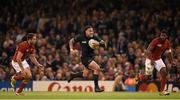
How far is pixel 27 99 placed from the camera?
20.3m

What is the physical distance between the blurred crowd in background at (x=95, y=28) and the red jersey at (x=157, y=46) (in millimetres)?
5422

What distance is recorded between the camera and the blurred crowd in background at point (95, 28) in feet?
98.5

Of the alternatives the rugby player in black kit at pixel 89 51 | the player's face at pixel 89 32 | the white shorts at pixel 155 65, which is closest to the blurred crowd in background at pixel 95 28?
the white shorts at pixel 155 65

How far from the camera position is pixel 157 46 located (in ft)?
75.7

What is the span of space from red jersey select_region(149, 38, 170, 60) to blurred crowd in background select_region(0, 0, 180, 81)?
5.42m

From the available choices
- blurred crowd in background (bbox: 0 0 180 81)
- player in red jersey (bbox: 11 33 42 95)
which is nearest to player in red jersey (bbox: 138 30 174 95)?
player in red jersey (bbox: 11 33 42 95)

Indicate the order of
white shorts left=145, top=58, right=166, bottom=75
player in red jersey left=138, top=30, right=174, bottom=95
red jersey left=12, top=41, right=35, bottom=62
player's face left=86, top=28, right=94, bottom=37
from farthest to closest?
player's face left=86, top=28, right=94, bottom=37
white shorts left=145, top=58, right=166, bottom=75
player in red jersey left=138, top=30, right=174, bottom=95
red jersey left=12, top=41, right=35, bottom=62

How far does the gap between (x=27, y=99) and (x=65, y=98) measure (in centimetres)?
131

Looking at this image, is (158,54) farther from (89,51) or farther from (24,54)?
(24,54)

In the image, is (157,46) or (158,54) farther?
(158,54)

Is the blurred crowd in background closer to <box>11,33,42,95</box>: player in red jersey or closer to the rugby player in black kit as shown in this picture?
the rugby player in black kit

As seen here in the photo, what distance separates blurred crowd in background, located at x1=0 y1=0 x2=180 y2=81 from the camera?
30.0 metres

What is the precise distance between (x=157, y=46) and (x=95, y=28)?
33.2 ft

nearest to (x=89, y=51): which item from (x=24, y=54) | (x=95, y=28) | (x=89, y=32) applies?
(x=89, y=32)
